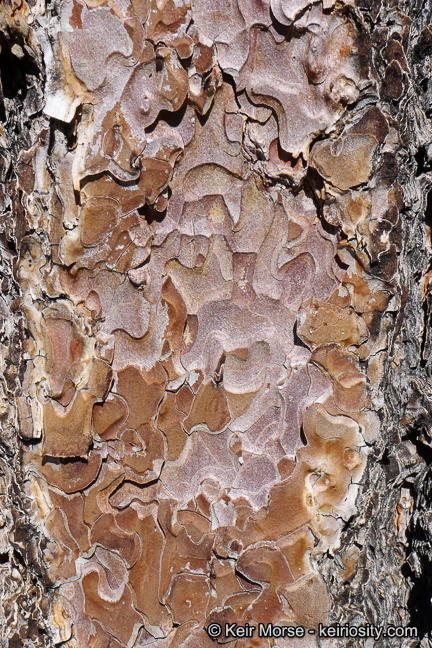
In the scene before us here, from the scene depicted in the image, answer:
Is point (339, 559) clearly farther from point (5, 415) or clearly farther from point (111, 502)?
point (5, 415)

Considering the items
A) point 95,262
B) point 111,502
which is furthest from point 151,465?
point 95,262

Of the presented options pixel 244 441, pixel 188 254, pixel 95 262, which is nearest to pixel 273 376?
pixel 244 441

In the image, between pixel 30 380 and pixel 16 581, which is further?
pixel 16 581

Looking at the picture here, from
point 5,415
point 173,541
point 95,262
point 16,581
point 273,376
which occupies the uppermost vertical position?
point 95,262

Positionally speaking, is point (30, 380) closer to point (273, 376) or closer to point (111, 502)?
point (111, 502)

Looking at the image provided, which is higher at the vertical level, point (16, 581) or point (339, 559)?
point (339, 559)

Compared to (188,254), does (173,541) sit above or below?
below
